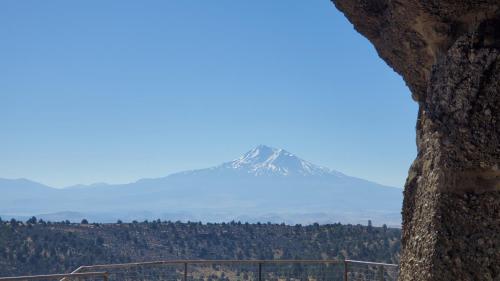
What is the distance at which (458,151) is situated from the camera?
205 inches

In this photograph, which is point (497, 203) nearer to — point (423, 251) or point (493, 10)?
point (423, 251)

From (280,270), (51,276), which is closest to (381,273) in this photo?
(280,270)

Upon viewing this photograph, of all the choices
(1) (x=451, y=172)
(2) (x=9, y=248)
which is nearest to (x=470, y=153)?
(1) (x=451, y=172)

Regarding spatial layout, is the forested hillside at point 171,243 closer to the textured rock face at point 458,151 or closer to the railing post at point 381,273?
the railing post at point 381,273

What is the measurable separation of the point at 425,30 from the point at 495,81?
1063 mm

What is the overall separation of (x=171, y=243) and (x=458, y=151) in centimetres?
4068

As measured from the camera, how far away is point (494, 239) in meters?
4.96

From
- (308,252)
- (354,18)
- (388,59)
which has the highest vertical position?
(354,18)

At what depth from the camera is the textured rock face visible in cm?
502

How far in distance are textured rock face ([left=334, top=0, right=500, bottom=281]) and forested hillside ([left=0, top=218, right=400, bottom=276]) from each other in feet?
86.3

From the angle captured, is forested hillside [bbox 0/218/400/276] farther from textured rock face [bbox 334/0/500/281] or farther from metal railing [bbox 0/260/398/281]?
textured rock face [bbox 334/0/500/281]

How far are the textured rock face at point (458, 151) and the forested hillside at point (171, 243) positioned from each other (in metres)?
26.3

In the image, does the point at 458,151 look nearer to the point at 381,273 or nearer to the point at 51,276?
the point at 51,276

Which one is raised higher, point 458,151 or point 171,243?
point 458,151
